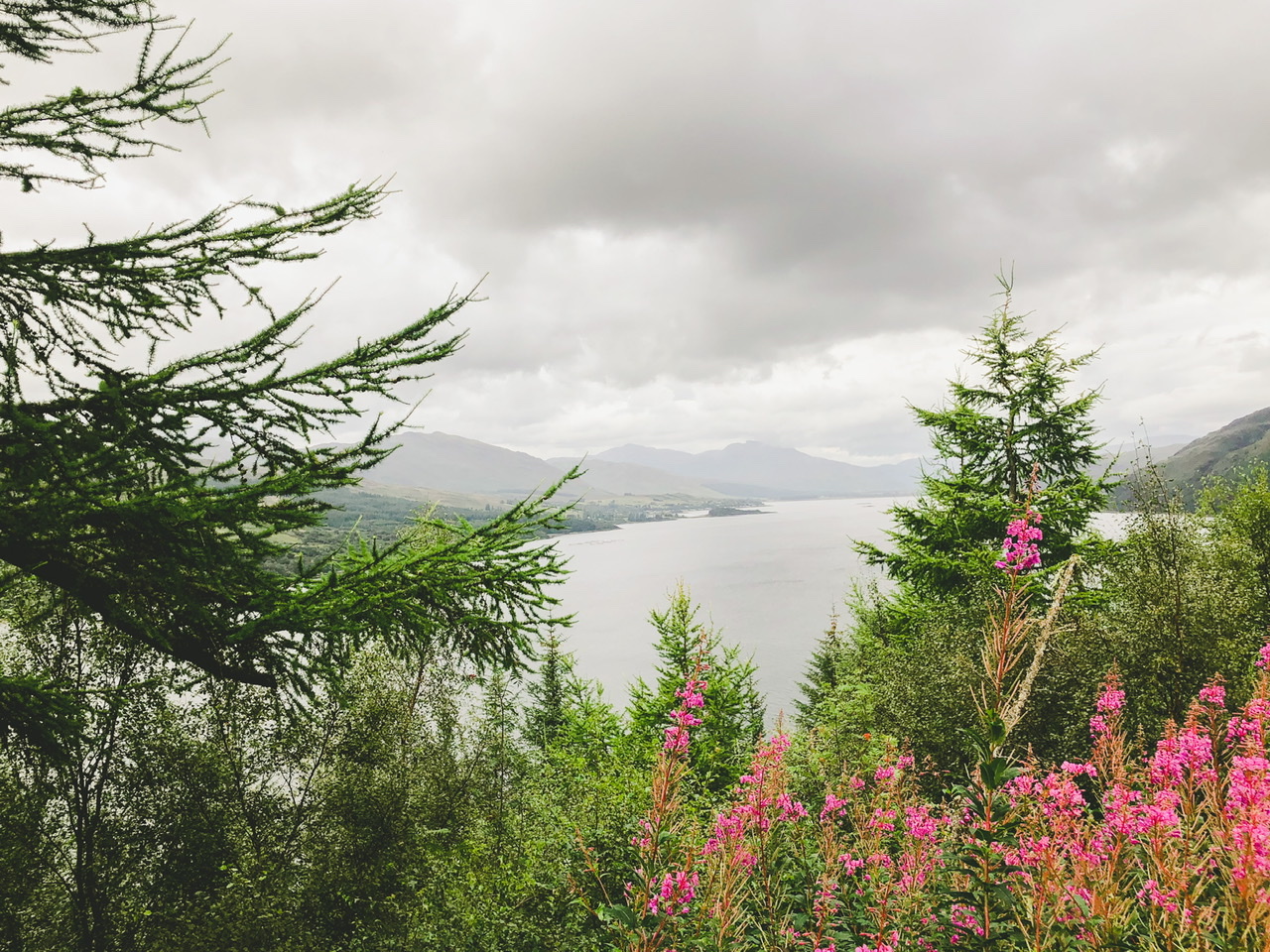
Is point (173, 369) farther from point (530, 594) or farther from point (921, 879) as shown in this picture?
point (921, 879)

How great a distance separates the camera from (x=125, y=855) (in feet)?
40.0

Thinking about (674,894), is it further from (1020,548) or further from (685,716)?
(1020,548)

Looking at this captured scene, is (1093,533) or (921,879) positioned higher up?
(1093,533)

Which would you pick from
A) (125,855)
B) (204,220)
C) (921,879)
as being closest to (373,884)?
Answer: (125,855)

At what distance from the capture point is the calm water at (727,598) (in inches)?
1852

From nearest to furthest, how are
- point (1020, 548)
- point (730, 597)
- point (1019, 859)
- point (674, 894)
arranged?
point (1020, 548), point (1019, 859), point (674, 894), point (730, 597)

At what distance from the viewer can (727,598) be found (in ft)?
263

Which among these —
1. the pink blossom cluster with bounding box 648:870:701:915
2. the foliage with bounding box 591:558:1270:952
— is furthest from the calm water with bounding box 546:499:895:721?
the foliage with bounding box 591:558:1270:952

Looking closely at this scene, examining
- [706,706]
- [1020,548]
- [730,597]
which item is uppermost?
[1020,548]

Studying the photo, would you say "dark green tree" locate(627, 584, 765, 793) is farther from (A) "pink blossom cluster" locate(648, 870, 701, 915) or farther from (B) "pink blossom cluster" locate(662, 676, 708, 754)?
(B) "pink blossom cluster" locate(662, 676, 708, 754)

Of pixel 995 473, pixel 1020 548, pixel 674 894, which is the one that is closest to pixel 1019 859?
pixel 1020 548

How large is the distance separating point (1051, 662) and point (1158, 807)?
33.1 feet

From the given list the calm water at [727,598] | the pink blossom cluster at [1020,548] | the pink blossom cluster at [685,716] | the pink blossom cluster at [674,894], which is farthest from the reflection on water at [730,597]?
the pink blossom cluster at [1020,548]

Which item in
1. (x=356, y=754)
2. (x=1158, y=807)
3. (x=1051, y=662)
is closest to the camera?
(x=1158, y=807)
